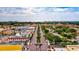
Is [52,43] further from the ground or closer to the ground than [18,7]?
closer to the ground
